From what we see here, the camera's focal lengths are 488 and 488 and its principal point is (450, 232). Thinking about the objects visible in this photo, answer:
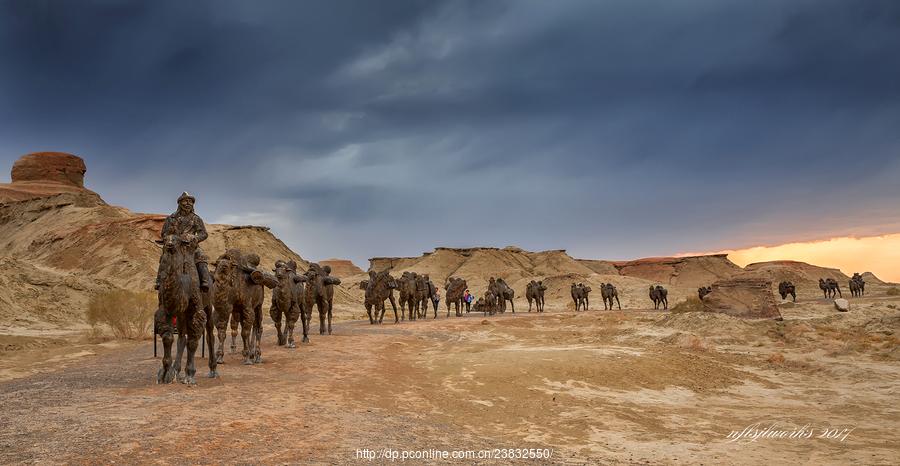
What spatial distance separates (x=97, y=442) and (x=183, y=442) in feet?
2.87

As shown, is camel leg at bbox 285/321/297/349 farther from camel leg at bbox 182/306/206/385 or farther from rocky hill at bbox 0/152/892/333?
rocky hill at bbox 0/152/892/333

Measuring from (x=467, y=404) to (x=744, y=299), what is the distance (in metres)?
19.6

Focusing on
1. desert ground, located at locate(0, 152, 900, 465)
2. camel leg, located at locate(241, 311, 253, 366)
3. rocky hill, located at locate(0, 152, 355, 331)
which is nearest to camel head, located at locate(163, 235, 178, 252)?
desert ground, located at locate(0, 152, 900, 465)

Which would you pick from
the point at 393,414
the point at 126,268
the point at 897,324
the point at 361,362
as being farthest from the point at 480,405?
the point at 126,268

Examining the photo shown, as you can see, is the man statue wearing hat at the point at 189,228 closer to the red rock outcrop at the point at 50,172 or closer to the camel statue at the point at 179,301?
the camel statue at the point at 179,301

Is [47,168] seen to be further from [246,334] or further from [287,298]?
[246,334]

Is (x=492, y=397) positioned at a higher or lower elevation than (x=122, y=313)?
lower

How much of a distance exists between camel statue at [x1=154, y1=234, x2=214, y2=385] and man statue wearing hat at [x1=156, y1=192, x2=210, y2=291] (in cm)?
9

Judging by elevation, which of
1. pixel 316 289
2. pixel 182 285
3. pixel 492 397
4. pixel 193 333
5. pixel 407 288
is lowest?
pixel 492 397

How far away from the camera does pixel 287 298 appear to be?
16422 mm

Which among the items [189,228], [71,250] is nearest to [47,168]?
[71,250]

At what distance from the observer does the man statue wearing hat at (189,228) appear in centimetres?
937

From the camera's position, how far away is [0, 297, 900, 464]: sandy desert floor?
603 centimetres

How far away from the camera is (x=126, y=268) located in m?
48.1
